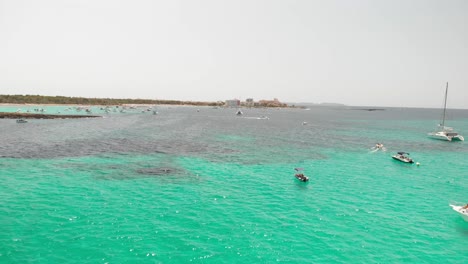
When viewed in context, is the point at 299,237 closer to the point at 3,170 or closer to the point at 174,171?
the point at 174,171

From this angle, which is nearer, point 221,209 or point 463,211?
point 463,211

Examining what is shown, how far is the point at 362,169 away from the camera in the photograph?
7038cm

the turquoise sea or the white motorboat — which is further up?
the white motorboat

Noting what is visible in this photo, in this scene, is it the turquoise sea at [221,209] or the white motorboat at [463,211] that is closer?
the turquoise sea at [221,209]

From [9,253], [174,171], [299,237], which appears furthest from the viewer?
[174,171]

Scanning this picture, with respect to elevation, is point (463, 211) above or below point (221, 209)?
above

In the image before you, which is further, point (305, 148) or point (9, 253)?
point (305, 148)

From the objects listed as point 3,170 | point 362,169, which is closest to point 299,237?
point 362,169

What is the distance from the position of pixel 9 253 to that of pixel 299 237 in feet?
97.9

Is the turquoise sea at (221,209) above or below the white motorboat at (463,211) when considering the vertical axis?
below

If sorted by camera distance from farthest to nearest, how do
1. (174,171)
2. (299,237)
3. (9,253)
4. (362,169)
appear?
1. (362,169)
2. (174,171)
3. (299,237)
4. (9,253)

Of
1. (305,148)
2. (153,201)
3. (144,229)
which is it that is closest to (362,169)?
(305,148)

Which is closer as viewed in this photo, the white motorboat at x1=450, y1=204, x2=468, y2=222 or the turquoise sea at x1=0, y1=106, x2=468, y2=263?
the turquoise sea at x1=0, y1=106, x2=468, y2=263

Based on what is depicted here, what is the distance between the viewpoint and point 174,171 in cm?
6153
